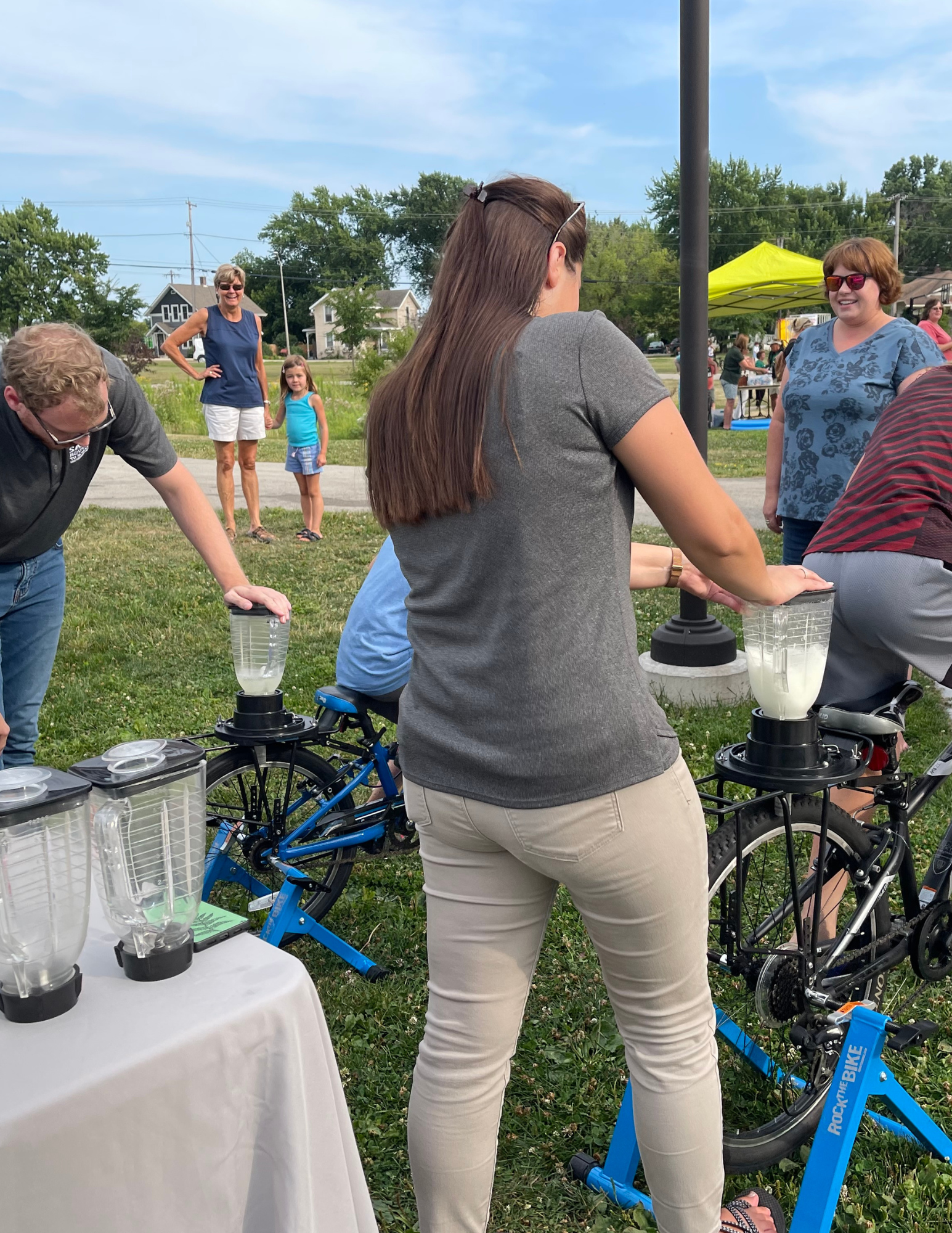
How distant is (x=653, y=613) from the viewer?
24.5ft

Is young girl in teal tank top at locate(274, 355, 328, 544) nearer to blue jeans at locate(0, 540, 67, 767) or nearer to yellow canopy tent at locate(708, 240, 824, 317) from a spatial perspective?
blue jeans at locate(0, 540, 67, 767)

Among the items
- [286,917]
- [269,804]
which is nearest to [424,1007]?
[286,917]

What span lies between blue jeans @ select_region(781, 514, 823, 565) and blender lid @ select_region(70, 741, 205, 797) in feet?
12.2

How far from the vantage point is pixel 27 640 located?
11.0 ft

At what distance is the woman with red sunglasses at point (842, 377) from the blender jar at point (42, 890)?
12.4 ft

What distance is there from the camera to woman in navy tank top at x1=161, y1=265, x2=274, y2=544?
368 inches

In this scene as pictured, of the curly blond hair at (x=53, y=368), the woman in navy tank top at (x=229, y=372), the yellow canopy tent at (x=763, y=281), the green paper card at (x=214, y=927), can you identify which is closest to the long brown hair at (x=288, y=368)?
the woman in navy tank top at (x=229, y=372)

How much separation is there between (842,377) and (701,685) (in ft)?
5.79

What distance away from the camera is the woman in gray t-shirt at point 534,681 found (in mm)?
1581

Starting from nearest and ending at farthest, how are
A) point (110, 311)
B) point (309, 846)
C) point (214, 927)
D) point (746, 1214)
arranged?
1. point (214, 927)
2. point (746, 1214)
3. point (309, 846)
4. point (110, 311)

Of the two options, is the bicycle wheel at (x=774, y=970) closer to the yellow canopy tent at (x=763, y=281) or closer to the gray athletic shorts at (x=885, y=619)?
the gray athletic shorts at (x=885, y=619)

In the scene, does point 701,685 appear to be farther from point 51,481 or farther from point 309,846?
point 51,481

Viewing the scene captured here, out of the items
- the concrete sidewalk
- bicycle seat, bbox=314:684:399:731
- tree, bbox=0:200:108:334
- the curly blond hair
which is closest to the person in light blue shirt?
bicycle seat, bbox=314:684:399:731

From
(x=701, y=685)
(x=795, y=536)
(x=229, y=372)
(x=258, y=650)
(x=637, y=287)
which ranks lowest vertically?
(x=701, y=685)
